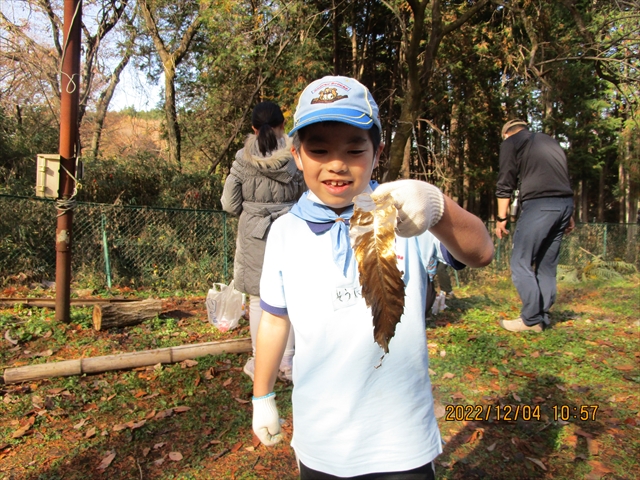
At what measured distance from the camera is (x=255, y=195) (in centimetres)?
358

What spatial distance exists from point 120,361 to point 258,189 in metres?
2.03

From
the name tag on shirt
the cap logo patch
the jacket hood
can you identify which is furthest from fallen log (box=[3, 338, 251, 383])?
the cap logo patch

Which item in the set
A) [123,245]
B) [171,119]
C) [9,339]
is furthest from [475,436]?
[171,119]

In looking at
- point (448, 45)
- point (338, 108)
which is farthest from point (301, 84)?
point (338, 108)

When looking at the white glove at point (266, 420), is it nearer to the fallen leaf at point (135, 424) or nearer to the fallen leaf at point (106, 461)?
the fallen leaf at point (106, 461)

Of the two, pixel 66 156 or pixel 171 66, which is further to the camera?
pixel 171 66

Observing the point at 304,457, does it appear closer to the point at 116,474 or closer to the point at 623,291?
the point at 116,474

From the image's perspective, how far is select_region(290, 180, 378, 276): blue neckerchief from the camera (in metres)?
1.46

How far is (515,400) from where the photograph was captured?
3.34m

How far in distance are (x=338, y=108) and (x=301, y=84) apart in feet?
31.0

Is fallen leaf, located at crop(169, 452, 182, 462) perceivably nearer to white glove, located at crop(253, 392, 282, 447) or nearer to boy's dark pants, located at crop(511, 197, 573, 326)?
white glove, located at crop(253, 392, 282, 447)

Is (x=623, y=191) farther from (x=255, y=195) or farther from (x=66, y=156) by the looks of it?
(x=66, y=156)

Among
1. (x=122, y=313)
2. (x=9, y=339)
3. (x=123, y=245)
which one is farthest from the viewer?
(x=123, y=245)

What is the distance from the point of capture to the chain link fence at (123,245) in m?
6.95
